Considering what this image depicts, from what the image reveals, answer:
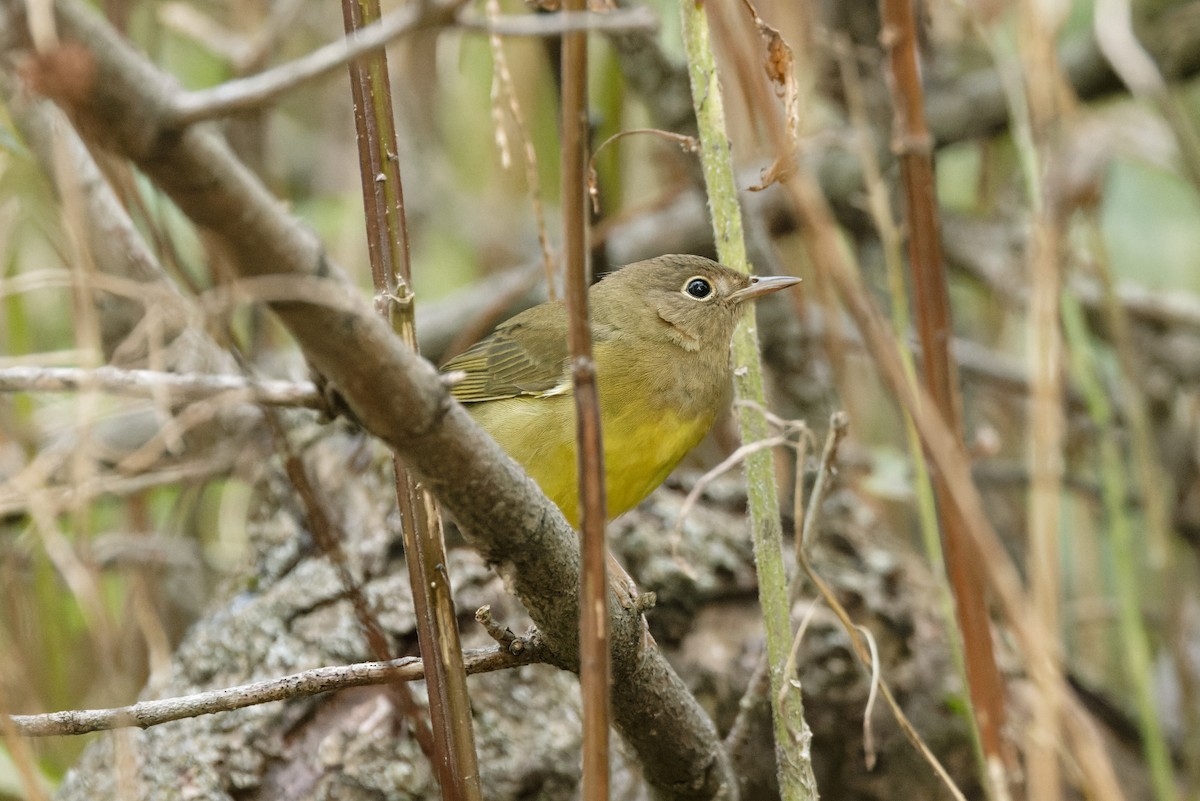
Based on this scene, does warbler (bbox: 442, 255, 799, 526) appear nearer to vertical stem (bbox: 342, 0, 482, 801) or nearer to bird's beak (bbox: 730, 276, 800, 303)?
bird's beak (bbox: 730, 276, 800, 303)

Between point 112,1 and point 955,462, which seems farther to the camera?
point 112,1

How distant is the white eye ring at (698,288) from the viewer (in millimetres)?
4008

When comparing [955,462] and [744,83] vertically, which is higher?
[744,83]

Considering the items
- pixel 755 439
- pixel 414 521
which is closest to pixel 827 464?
pixel 755 439

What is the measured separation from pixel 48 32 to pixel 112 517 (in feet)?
15.8

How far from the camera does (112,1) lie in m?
3.80

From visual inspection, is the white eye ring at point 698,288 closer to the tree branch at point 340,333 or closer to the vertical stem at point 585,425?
the tree branch at point 340,333

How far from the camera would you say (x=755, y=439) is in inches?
98.3

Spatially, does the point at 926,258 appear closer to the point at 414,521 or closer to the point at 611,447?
the point at 611,447

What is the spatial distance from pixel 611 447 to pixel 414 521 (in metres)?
1.43

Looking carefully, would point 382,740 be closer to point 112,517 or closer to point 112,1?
point 112,1

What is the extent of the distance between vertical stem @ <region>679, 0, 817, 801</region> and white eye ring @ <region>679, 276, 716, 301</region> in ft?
4.56

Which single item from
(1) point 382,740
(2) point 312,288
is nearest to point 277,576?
(1) point 382,740

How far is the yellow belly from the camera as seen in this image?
337 centimetres
